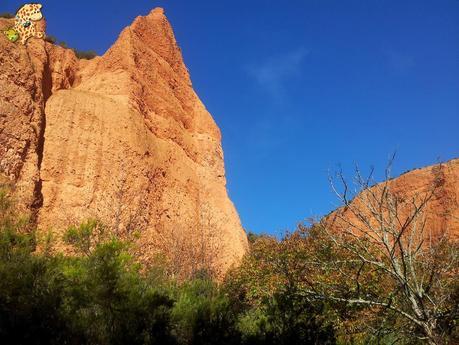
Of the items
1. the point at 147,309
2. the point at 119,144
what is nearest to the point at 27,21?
the point at 119,144

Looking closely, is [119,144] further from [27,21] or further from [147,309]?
[147,309]

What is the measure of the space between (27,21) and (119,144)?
8704 millimetres

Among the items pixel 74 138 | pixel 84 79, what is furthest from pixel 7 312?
pixel 84 79

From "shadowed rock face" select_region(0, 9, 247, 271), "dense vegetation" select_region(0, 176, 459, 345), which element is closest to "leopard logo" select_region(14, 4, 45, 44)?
"shadowed rock face" select_region(0, 9, 247, 271)

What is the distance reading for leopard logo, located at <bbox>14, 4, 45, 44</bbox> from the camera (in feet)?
84.3

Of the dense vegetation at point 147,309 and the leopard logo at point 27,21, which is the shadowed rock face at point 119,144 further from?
the dense vegetation at point 147,309

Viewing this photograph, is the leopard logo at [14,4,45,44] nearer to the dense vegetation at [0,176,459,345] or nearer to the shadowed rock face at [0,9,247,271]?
the shadowed rock face at [0,9,247,271]

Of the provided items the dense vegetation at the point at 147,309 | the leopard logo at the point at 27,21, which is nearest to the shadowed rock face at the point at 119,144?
the leopard logo at the point at 27,21

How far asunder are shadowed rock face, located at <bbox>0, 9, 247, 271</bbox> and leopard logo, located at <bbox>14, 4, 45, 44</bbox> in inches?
20.1

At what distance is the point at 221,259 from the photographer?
27.4 meters

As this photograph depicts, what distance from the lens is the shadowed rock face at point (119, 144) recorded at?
21.9 meters

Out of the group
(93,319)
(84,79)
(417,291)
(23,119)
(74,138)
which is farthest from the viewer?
(84,79)

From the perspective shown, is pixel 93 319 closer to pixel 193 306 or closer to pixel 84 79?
pixel 193 306

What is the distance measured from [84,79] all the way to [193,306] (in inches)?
944
